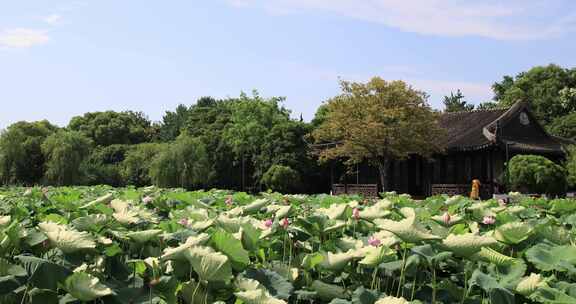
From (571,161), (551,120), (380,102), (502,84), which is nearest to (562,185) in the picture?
(571,161)

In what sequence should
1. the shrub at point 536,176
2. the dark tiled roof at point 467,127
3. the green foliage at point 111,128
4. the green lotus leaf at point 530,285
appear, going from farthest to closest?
1. the green foliage at point 111,128
2. the dark tiled roof at point 467,127
3. the shrub at point 536,176
4. the green lotus leaf at point 530,285

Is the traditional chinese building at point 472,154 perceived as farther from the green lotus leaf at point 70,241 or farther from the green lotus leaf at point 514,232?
the green lotus leaf at point 70,241

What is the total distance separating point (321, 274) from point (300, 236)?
13.8 inches

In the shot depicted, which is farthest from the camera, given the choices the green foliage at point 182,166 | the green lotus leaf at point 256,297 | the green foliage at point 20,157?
the green foliage at point 20,157

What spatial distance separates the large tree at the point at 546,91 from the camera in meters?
42.5

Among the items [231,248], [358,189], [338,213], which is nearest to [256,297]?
[231,248]

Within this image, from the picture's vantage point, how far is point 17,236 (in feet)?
6.15

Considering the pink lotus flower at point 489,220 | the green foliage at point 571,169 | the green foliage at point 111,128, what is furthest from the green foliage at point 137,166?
the pink lotus flower at point 489,220

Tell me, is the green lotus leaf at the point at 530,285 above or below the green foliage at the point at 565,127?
below

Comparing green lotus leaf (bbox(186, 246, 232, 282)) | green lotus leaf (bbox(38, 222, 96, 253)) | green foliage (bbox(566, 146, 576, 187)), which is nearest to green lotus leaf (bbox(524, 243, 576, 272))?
green lotus leaf (bbox(186, 246, 232, 282))

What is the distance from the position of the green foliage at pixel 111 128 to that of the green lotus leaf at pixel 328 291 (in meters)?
58.6

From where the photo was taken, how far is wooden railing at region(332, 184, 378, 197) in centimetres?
2873

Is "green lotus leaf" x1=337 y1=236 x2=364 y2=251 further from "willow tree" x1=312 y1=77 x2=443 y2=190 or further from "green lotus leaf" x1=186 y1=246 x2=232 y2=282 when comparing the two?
"willow tree" x1=312 y1=77 x2=443 y2=190

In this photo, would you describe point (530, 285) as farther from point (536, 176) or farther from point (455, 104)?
point (455, 104)
